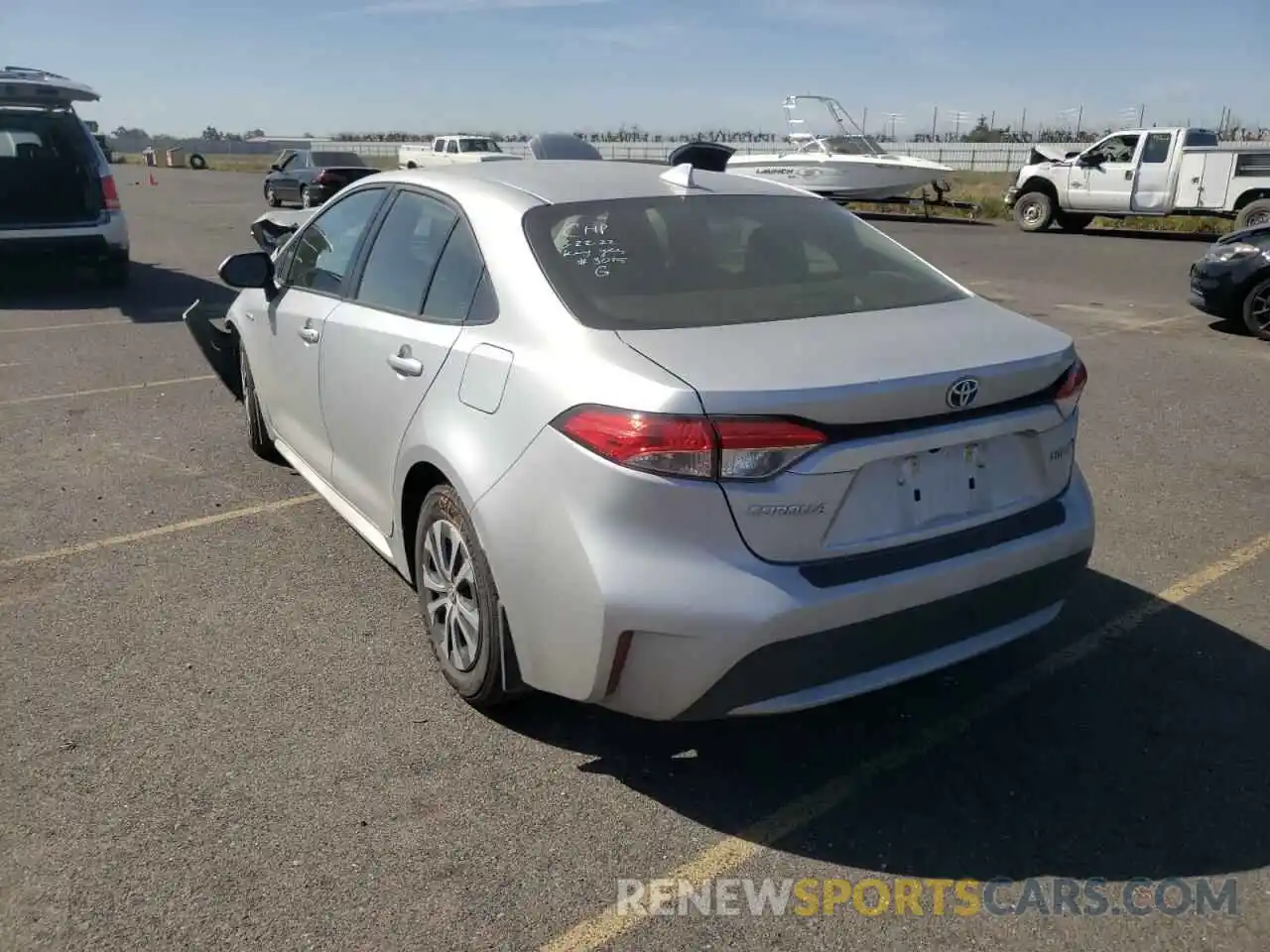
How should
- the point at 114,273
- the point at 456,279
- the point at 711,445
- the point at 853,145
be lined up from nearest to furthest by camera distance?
the point at 711,445
the point at 456,279
the point at 114,273
the point at 853,145

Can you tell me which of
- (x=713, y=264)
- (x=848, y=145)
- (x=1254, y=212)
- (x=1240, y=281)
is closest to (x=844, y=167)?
(x=848, y=145)

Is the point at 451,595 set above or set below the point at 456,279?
below

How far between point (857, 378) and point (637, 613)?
80 centimetres

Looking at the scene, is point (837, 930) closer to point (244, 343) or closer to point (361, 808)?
point (361, 808)

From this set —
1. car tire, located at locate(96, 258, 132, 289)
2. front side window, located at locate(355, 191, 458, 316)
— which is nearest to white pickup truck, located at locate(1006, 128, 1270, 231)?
car tire, located at locate(96, 258, 132, 289)

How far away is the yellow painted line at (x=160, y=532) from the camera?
456cm

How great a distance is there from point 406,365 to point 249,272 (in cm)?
173

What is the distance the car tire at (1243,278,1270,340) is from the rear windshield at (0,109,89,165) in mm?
11712

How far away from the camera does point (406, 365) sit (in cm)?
347

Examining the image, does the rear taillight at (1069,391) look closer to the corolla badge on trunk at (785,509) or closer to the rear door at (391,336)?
the corolla badge on trunk at (785,509)

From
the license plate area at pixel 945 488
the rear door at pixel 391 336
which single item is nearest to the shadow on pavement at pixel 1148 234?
the license plate area at pixel 945 488

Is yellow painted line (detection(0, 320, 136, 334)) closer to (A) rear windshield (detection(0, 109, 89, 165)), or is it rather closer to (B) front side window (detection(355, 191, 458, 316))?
(A) rear windshield (detection(0, 109, 89, 165))

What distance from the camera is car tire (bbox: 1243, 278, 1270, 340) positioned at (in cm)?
955

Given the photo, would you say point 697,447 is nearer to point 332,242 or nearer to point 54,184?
point 332,242
